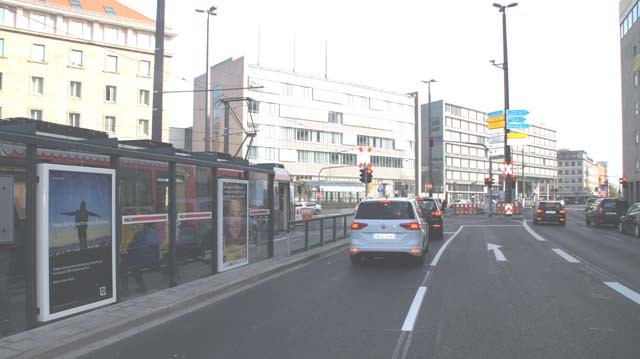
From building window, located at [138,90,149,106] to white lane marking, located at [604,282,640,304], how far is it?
171 feet

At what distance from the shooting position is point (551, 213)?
2958 centimetres

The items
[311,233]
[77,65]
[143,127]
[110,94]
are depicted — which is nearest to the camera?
[311,233]

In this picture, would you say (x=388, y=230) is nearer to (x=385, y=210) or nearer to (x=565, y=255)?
(x=385, y=210)

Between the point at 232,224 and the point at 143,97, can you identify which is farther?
the point at 143,97

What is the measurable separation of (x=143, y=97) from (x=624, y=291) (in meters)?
53.0

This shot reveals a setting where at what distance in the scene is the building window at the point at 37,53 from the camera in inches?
1887

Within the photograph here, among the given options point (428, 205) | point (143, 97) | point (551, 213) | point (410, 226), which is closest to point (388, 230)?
point (410, 226)

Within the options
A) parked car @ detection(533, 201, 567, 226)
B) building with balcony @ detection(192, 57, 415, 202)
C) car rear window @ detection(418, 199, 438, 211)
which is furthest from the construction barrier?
car rear window @ detection(418, 199, 438, 211)

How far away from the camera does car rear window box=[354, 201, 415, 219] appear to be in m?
12.0

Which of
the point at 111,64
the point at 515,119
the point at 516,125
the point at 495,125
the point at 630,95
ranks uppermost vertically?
the point at 111,64

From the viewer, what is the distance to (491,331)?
6.12 metres

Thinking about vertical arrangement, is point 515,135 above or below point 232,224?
above

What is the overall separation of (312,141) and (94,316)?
69.7 meters

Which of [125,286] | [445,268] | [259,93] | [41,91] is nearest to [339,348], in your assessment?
[125,286]
